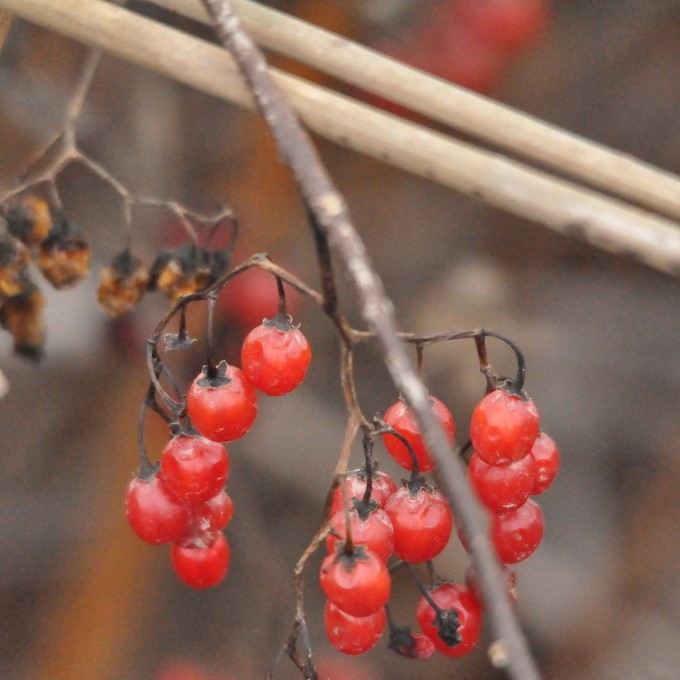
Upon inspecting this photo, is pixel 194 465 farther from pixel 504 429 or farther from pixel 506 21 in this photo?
pixel 506 21

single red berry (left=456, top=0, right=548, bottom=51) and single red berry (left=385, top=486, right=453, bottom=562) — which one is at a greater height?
single red berry (left=456, top=0, right=548, bottom=51)

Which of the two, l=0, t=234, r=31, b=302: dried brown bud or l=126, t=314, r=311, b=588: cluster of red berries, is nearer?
l=126, t=314, r=311, b=588: cluster of red berries

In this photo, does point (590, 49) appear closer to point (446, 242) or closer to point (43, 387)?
point (446, 242)

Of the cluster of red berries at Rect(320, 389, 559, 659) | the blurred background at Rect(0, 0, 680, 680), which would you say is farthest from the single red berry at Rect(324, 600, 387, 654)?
the blurred background at Rect(0, 0, 680, 680)

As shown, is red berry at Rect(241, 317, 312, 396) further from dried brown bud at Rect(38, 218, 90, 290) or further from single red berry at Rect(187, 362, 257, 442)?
dried brown bud at Rect(38, 218, 90, 290)

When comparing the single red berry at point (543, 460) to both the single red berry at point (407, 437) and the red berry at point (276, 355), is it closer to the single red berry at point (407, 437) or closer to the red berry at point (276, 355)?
the single red berry at point (407, 437)

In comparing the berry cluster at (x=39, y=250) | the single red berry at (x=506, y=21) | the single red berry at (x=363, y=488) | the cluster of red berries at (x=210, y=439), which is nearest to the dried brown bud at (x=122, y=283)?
the berry cluster at (x=39, y=250)

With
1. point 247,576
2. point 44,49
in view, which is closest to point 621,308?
point 247,576
